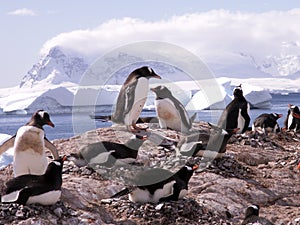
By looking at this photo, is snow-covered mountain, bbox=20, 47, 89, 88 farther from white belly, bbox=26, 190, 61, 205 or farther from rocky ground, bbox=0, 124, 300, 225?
white belly, bbox=26, 190, 61, 205

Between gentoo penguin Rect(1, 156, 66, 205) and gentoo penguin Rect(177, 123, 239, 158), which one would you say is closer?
gentoo penguin Rect(1, 156, 66, 205)

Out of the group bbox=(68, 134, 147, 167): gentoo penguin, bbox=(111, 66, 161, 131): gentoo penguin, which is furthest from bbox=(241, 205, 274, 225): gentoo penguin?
bbox=(111, 66, 161, 131): gentoo penguin

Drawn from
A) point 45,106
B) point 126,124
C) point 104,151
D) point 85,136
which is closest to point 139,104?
point 126,124

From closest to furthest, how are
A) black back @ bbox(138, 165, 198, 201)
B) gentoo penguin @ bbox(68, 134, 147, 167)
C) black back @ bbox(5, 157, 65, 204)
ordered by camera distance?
black back @ bbox(5, 157, 65, 204) → black back @ bbox(138, 165, 198, 201) → gentoo penguin @ bbox(68, 134, 147, 167)

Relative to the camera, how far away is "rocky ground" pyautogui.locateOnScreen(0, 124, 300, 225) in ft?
21.2

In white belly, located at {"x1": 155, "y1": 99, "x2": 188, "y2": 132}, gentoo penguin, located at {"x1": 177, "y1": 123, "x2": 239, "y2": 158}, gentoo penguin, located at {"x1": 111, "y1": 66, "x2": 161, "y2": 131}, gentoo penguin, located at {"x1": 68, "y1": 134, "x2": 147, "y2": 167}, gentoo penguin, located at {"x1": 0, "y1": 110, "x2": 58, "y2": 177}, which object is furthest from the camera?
white belly, located at {"x1": 155, "y1": 99, "x2": 188, "y2": 132}

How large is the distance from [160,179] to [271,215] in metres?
1.56

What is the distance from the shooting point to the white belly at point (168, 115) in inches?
406

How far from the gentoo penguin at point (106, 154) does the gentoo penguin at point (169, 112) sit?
2.16 metres

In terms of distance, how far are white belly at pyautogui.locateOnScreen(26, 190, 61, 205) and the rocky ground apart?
0.05 m

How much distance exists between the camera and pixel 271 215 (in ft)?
24.7

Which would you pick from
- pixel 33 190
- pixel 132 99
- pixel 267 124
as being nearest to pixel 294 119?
pixel 267 124

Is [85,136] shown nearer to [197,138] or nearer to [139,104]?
[139,104]

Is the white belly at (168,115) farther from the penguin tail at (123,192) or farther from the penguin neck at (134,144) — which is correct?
the penguin tail at (123,192)
